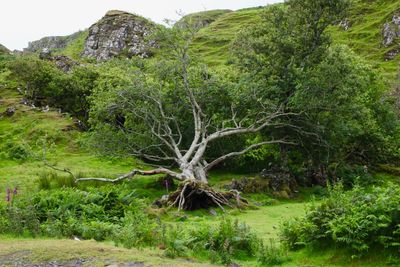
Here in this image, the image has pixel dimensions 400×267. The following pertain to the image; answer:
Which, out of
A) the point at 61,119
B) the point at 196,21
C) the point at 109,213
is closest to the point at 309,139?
the point at 196,21

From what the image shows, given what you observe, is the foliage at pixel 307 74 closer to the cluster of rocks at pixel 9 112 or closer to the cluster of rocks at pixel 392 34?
the cluster of rocks at pixel 9 112

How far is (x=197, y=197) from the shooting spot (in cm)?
2475

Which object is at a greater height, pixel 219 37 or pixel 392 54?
pixel 219 37

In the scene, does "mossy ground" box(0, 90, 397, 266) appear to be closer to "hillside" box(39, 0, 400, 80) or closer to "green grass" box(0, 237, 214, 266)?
"green grass" box(0, 237, 214, 266)

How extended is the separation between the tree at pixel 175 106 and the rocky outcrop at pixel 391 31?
79.6 meters

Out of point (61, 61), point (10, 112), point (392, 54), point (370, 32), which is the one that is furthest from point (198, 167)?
point (370, 32)

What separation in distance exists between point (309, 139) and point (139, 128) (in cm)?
1293

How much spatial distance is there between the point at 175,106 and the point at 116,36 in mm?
88542

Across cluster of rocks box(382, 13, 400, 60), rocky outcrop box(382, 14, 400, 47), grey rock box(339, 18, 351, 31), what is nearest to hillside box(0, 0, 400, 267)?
cluster of rocks box(382, 13, 400, 60)

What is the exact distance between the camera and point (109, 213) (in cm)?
1620

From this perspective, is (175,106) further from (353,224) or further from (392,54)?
(392,54)

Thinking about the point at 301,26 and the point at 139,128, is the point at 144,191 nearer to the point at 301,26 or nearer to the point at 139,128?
the point at 139,128

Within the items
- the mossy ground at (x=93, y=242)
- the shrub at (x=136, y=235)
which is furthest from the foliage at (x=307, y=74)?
the shrub at (x=136, y=235)

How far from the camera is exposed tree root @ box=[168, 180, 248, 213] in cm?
2423
